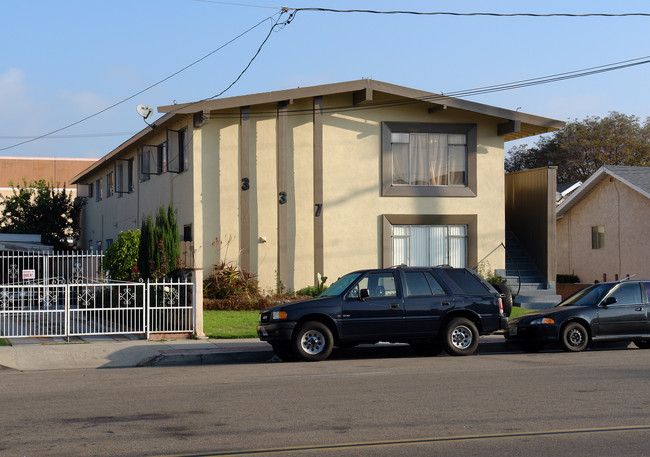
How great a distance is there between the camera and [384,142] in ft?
83.1

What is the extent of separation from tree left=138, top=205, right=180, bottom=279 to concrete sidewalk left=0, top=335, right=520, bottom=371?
338 centimetres

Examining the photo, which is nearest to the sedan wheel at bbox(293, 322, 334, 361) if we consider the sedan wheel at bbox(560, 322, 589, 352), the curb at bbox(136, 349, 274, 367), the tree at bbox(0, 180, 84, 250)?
the curb at bbox(136, 349, 274, 367)

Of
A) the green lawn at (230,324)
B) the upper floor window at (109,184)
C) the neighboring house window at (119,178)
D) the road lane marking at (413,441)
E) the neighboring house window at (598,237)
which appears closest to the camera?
the road lane marking at (413,441)

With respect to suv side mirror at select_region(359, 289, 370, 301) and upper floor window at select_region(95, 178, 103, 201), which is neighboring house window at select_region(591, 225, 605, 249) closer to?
suv side mirror at select_region(359, 289, 370, 301)

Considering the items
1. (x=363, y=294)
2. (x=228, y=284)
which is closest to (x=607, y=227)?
(x=228, y=284)

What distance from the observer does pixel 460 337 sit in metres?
15.1

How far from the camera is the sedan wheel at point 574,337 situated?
51.5 ft

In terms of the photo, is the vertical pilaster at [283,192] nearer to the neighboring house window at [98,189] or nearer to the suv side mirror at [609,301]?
the suv side mirror at [609,301]

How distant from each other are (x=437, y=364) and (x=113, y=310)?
8.02 m

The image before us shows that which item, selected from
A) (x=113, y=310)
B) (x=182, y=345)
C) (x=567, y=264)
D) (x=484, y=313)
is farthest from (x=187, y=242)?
(x=567, y=264)

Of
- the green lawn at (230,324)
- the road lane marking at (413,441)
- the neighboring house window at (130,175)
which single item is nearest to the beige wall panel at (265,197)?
the green lawn at (230,324)

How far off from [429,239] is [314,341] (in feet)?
39.6

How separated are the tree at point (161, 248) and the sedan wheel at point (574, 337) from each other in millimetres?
9974

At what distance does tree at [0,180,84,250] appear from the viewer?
43081mm
